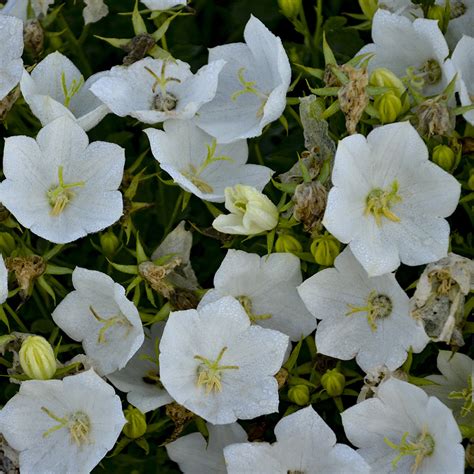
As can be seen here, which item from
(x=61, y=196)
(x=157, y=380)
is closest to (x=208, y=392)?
(x=157, y=380)

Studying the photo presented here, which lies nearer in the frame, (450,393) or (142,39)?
(450,393)

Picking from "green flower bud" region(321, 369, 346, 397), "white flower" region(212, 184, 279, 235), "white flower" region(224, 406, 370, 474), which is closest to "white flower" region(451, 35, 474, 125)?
"white flower" region(212, 184, 279, 235)

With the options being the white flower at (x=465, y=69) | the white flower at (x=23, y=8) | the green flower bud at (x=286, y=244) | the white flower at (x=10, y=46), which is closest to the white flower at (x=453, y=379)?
the green flower bud at (x=286, y=244)

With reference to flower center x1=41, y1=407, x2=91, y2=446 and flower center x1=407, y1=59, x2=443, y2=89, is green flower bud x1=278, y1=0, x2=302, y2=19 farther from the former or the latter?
flower center x1=41, y1=407, x2=91, y2=446

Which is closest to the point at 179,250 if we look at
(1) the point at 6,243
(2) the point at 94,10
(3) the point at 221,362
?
(3) the point at 221,362

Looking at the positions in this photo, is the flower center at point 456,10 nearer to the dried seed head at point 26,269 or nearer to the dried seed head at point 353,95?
the dried seed head at point 353,95

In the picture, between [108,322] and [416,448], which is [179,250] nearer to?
[108,322]

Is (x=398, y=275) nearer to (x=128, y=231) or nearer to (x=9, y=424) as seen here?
(x=128, y=231)

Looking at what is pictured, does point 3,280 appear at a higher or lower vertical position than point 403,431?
higher
